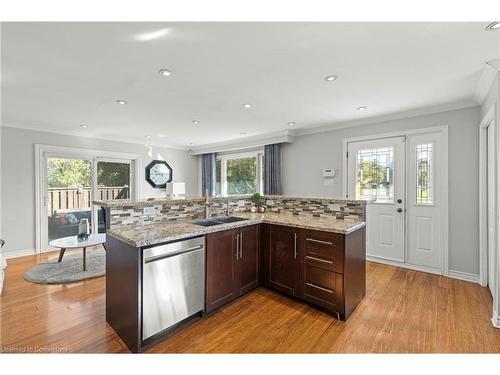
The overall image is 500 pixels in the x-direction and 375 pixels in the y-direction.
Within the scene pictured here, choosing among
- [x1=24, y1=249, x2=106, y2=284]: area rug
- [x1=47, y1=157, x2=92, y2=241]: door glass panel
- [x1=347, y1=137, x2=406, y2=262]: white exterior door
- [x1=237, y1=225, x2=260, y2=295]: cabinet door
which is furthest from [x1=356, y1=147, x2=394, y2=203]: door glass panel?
[x1=47, y1=157, x2=92, y2=241]: door glass panel

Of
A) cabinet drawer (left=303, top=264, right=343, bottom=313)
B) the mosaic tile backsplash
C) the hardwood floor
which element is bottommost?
the hardwood floor

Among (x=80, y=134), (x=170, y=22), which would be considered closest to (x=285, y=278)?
(x=170, y=22)

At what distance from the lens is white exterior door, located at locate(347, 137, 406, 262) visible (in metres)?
3.83

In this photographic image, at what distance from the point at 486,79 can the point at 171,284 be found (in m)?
3.66

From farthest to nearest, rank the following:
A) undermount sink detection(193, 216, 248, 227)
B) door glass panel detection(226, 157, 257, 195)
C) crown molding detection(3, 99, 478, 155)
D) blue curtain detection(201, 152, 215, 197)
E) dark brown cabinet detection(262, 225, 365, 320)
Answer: blue curtain detection(201, 152, 215, 197) → door glass panel detection(226, 157, 257, 195) → crown molding detection(3, 99, 478, 155) → undermount sink detection(193, 216, 248, 227) → dark brown cabinet detection(262, 225, 365, 320)

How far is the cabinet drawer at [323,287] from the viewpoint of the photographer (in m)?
2.34

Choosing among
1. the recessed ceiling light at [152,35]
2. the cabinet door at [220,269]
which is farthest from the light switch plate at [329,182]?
the recessed ceiling light at [152,35]

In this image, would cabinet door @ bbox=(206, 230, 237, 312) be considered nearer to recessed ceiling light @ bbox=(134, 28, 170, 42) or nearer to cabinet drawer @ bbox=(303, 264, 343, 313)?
cabinet drawer @ bbox=(303, 264, 343, 313)

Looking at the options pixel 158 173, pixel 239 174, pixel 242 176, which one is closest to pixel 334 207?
pixel 242 176

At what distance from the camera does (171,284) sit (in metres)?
2.05

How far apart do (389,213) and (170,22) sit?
393 cm

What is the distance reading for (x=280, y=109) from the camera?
11.9 feet

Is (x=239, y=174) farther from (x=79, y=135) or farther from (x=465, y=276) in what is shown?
(x=465, y=276)

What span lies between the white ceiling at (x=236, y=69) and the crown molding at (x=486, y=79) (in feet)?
0.23
